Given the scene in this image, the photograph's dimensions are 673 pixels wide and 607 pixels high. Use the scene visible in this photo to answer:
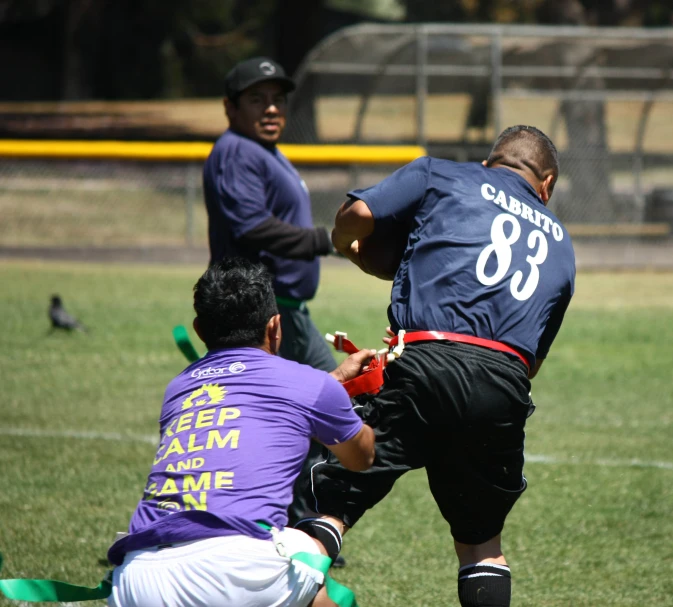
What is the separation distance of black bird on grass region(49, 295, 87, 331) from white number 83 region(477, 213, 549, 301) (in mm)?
7886

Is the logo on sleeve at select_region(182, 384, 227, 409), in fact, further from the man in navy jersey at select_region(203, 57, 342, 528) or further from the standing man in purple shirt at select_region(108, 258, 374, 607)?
the man in navy jersey at select_region(203, 57, 342, 528)

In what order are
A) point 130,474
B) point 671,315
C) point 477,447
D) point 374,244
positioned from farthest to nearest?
point 671,315, point 130,474, point 374,244, point 477,447

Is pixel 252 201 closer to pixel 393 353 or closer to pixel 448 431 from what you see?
pixel 393 353

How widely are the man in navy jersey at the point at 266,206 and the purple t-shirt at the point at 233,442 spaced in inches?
95.5

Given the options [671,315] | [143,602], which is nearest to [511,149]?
[143,602]

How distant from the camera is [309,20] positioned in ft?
96.4

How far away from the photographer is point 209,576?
3.04 meters

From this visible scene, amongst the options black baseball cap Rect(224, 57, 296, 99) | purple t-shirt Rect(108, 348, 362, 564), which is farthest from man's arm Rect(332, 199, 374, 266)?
black baseball cap Rect(224, 57, 296, 99)

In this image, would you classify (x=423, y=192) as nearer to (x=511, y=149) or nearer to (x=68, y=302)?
(x=511, y=149)

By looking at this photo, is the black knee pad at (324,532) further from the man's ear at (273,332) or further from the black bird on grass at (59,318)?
the black bird on grass at (59,318)

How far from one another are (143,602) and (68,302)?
10578mm

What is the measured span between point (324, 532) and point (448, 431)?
545mm

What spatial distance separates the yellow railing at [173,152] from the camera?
16297 millimetres

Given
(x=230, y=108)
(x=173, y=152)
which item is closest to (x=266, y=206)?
(x=230, y=108)
